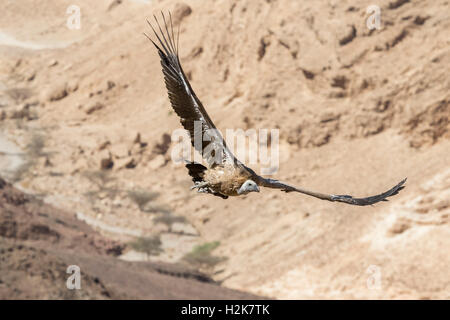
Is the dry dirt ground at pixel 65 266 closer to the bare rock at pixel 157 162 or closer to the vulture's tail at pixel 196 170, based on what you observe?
the bare rock at pixel 157 162

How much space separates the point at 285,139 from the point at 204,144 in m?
26.5

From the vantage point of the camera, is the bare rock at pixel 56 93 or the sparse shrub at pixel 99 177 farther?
the bare rock at pixel 56 93

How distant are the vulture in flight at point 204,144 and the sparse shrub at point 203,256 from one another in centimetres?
1995

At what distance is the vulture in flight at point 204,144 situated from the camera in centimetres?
679

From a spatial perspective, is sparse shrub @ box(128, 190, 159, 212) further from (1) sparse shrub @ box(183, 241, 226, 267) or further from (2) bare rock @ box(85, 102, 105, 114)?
(2) bare rock @ box(85, 102, 105, 114)

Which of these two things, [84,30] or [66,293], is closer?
[66,293]

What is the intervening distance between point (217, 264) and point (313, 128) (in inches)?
362

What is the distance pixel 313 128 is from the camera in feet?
107

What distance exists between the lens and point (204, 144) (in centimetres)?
706

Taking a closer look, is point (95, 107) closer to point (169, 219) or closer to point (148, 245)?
point (169, 219)

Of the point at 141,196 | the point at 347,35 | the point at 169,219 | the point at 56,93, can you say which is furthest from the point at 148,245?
the point at 56,93

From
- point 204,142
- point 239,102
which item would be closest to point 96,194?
point 239,102

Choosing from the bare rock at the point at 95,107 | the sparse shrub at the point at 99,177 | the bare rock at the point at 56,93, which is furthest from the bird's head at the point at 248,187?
the bare rock at the point at 56,93
